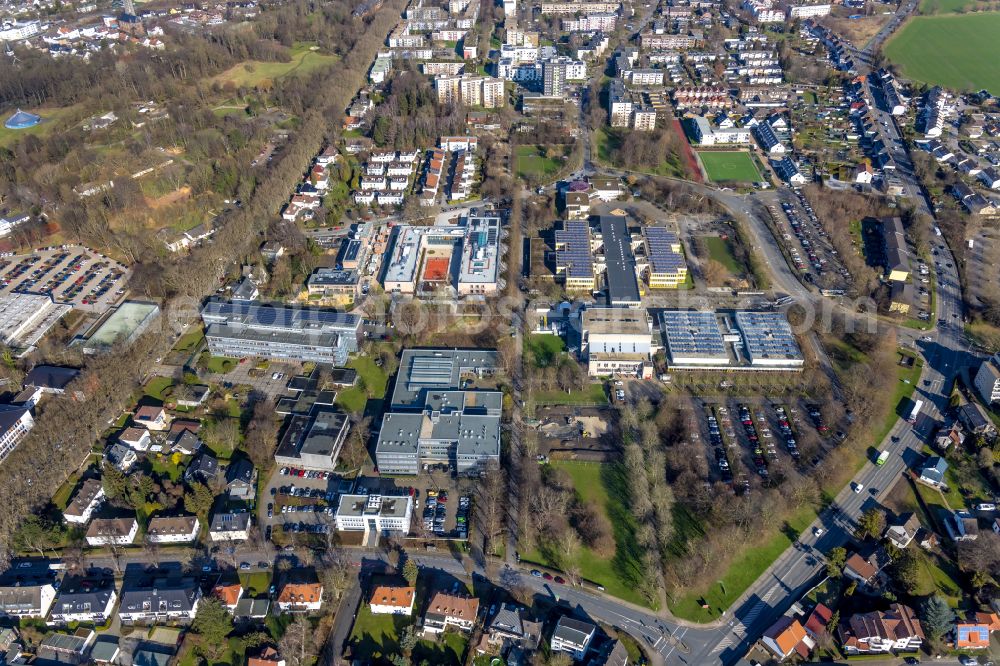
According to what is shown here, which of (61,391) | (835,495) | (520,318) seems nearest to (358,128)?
(520,318)

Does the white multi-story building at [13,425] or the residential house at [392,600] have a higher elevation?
the white multi-story building at [13,425]

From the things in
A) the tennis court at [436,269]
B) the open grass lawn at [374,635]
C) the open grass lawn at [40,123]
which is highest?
the open grass lawn at [40,123]

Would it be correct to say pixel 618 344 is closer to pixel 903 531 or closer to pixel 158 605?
pixel 903 531

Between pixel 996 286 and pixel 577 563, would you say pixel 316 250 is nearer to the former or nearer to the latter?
pixel 577 563

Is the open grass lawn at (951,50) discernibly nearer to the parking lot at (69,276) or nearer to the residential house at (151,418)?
the residential house at (151,418)

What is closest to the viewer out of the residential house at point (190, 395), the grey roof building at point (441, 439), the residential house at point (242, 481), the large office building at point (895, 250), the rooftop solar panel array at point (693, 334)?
the residential house at point (242, 481)

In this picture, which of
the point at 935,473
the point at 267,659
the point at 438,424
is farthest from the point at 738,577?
the point at 267,659

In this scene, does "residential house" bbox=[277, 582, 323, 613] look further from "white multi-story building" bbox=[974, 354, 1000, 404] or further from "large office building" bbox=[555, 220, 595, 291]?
"white multi-story building" bbox=[974, 354, 1000, 404]

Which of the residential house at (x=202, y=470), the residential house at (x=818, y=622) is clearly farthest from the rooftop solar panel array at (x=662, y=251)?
the residential house at (x=202, y=470)
